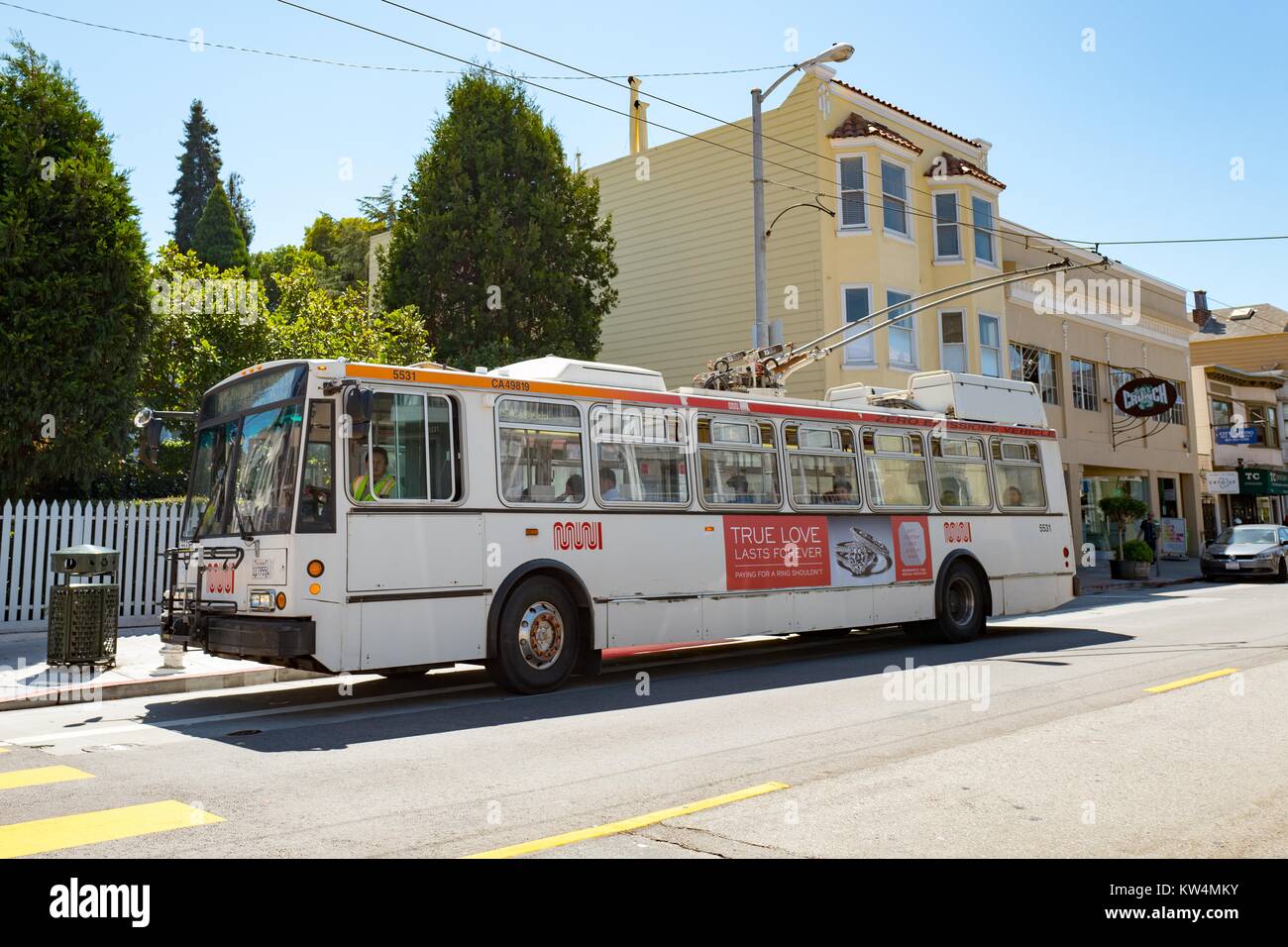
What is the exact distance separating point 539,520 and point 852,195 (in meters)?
20.4

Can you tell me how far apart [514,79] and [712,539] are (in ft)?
58.3

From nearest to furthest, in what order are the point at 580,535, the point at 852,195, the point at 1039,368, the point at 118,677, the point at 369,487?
1. the point at 369,487
2. the point at 580,535
3. the point at 118,677
4. the point at 852,195
5. the point at 1039,368

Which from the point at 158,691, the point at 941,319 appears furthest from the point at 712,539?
the point at 941,319

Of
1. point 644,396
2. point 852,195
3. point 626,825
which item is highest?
point 852,195

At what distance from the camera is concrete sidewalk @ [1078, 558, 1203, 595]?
28.3 meters

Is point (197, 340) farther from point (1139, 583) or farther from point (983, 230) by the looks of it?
point (1139, 583)

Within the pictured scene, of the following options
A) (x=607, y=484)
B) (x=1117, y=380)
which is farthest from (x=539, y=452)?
(x=1117, y=380)

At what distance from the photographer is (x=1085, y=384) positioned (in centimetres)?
3684

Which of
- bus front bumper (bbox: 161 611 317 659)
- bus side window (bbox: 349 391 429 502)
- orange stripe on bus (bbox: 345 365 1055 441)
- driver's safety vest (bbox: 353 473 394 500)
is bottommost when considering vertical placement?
bus front bumper (bbox: 161 611 317 659)

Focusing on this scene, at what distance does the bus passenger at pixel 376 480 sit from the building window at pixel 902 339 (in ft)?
66.9

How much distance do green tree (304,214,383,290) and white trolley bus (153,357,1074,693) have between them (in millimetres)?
41002

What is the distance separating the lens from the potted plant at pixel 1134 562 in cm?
3033

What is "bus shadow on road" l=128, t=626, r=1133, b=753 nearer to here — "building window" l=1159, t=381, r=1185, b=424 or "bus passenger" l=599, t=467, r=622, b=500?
"bus passenger" l=599, t=467, r=622, b=500

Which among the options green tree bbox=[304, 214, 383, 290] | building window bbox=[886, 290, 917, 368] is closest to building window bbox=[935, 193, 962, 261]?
building window bbox=[886, 290, 917, 368]
